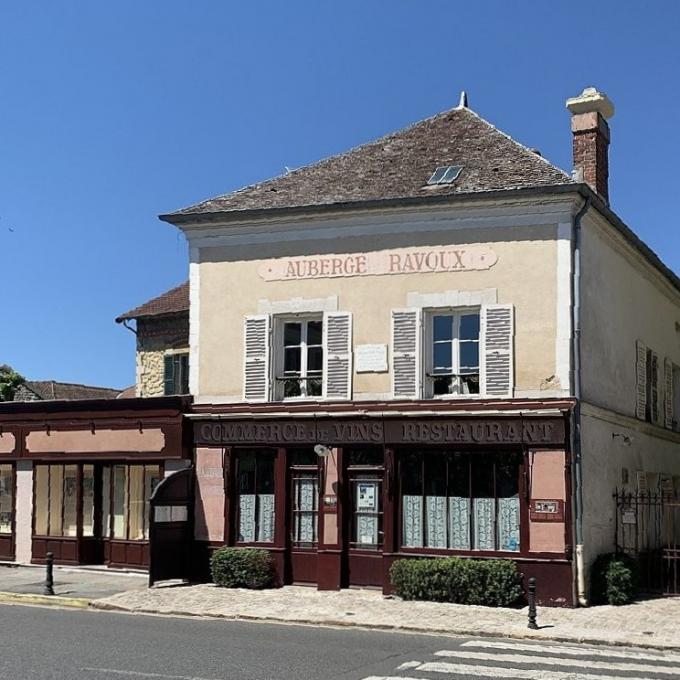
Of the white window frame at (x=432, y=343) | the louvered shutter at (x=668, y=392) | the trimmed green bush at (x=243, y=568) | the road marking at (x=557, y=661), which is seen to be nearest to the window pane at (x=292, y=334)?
the white window frame at (x=432, y=343)

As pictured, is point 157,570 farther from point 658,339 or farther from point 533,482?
point 658,339

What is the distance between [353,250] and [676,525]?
9.89 meters

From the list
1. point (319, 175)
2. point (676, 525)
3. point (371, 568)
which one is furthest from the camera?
point (676, 525)

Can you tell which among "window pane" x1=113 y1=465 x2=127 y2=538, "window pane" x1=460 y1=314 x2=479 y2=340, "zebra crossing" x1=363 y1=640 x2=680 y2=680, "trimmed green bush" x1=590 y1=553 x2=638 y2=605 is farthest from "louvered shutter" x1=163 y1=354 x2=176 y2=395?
"zebra crossing" x1=363 y1=640 x2=680 y2=680

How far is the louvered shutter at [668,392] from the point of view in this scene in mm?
22875

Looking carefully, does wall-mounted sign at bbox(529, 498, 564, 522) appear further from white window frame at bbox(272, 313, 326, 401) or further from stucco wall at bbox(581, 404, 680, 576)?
white window frame at bbox(272, 313, 326, 401)

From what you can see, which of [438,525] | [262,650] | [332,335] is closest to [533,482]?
[438,525]

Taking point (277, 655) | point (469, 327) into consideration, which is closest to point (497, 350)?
point (469, 327)

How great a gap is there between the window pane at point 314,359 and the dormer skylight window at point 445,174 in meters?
3.49

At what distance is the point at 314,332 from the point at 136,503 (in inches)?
199

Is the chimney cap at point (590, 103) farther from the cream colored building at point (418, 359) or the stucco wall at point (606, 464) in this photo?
the stucco wall at point (606, 464)

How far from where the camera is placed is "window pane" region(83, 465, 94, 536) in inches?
816

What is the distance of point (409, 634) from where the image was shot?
1409cm

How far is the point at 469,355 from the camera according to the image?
17.4 m
